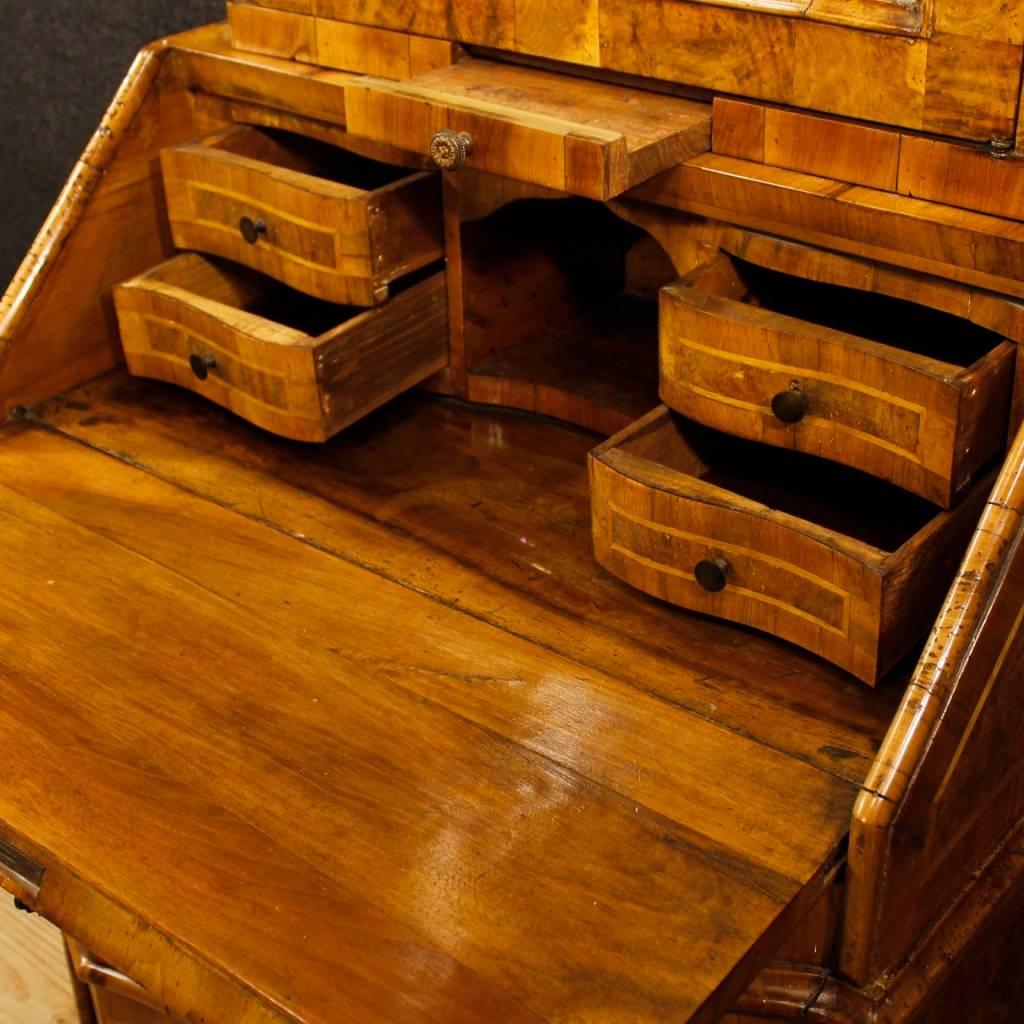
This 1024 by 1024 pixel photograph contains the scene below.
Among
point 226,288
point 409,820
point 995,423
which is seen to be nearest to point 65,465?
point 226,288

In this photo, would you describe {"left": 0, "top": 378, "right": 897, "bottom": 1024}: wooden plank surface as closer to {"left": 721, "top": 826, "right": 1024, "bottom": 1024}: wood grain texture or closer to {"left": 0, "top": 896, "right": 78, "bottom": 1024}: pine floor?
{"left": 721, "top": 826, "right": 1024, "bottom": 1024}: wood grain texture

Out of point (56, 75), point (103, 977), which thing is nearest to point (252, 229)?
point (103, 977)

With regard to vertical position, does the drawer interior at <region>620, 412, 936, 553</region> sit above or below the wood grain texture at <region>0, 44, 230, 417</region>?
below

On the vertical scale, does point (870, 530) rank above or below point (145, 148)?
below

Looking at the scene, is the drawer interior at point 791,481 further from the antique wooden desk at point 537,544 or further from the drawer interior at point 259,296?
the drawer interior at point 259,296

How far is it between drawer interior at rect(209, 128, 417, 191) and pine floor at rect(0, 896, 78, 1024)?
2.89ft

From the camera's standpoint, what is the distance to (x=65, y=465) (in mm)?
1596

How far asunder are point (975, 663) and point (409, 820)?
41 centimetres

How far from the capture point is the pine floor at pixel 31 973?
1.76 m

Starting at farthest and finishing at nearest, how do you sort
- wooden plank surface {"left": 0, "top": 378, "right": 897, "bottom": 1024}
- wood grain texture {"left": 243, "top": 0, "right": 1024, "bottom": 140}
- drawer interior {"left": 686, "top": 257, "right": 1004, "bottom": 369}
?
drawer interior {"left": 686, "top": 257, "right": 1004, "bottom": 369} < wood grain texture {"left": 243, "top": 0, "right": 1024, "bottom": 140} < wooden plank surface {"left": 0, "top": 378, "right": 897, "bottom": 1024}

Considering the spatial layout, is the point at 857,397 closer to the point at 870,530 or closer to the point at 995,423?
the point at 995,423

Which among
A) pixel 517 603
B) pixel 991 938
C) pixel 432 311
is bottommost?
pixel 991 938

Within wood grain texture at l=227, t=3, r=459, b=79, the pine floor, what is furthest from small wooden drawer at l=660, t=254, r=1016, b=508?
the pine floor

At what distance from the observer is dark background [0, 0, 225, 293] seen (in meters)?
2.29
